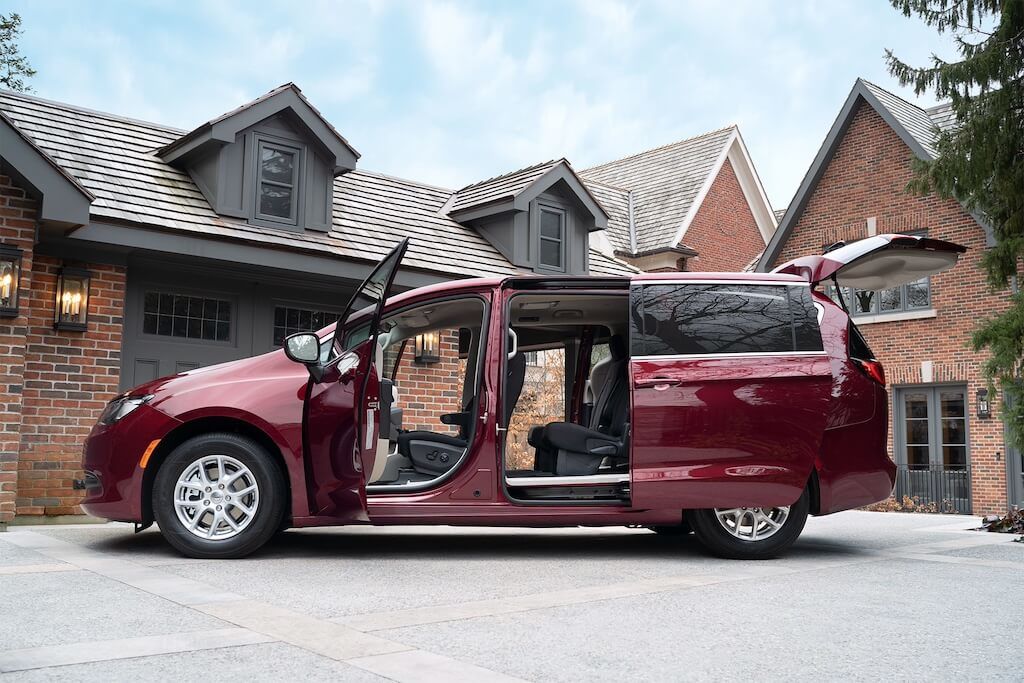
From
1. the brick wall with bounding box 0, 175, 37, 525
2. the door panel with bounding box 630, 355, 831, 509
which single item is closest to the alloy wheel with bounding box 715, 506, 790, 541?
the door panel with bounding box 630, 355, 831, 509

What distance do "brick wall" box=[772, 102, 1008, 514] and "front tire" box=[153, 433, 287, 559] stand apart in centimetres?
1293


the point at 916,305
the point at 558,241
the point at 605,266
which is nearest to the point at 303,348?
the point at 558,241

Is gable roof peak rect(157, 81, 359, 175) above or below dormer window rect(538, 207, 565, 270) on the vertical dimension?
above

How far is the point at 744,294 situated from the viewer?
6.67 metres

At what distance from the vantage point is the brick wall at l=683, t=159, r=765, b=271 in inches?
920

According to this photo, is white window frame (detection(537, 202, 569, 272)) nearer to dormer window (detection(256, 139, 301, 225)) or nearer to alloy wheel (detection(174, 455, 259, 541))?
dormer window (detection(256, 139, 301, 225))

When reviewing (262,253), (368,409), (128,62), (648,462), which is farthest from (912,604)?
(128,62)

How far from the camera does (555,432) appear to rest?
7.09 meters

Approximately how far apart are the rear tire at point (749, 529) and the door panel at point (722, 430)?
21 centimetres

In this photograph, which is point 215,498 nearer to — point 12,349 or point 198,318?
point 12,349

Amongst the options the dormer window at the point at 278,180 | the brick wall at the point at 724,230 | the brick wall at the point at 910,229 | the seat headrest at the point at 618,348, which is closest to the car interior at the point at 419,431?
the seat headrest at the point at 618,348

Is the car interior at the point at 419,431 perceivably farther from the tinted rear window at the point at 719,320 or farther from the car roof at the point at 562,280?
the tinted rear window at the point at 719,320

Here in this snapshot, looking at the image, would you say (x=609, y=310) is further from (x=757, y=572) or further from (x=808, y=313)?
(x=757, y=572)

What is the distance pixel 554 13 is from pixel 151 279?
5.48m
